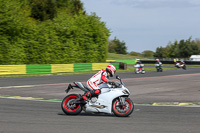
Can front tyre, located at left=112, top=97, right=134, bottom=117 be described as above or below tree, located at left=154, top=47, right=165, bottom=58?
below

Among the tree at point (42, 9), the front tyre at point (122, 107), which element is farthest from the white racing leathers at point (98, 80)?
the tree at point (42, 9)

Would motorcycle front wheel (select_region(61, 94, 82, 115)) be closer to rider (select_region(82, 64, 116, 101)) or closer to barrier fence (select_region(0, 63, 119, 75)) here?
rider (select_region(82, 64, 116, 101))

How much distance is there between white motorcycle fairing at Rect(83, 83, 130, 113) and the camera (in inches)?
345

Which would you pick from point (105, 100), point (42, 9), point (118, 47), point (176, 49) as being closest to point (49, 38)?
point (42, 9)

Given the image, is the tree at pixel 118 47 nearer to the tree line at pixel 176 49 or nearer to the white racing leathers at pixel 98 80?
the tree line at pixel 176 49

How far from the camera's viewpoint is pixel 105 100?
8.83 meters

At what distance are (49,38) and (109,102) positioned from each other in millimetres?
28253

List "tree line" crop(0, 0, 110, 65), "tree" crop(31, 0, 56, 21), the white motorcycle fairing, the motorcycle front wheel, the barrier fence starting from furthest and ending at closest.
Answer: "tree" crop(31, 0, 56, 21), "tree line" crop(0, 0, 110, 65), the barrier fence, the motorcycle front wheel, the white motorcycle fairing

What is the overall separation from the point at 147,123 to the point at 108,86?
172 centimetres

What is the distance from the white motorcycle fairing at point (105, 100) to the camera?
28.7ft

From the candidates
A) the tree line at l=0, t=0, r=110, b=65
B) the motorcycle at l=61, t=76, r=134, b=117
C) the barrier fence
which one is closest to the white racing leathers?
the motorcycle at l=61, t=76, r=134, b=117

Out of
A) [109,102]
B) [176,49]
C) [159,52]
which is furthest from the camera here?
[159,52]

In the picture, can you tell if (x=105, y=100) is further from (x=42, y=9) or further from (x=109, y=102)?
(x=42, y=9)

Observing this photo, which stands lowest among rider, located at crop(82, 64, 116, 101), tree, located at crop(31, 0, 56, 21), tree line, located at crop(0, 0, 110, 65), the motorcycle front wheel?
the motorcycle front wheel
